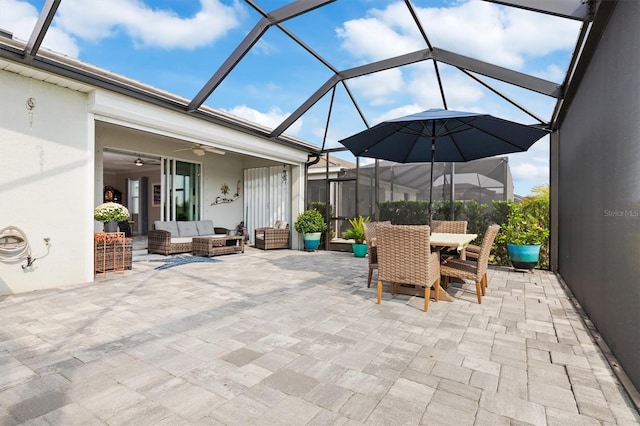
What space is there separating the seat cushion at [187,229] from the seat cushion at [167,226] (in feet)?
0.32

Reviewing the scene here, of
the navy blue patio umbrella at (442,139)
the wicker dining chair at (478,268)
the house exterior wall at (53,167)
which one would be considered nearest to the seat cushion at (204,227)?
the house exterior wall at (53,167)

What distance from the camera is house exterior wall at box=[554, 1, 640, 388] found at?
6.61ft

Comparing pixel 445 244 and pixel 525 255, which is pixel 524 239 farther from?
pixel 445 244

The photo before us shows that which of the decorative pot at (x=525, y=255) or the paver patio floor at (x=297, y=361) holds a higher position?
the decorative pot at (x=525, y=255)

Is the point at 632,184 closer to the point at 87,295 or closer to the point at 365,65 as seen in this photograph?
the point at 365,65

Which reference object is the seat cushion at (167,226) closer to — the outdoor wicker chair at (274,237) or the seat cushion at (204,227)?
the seat cushion at (204,227)

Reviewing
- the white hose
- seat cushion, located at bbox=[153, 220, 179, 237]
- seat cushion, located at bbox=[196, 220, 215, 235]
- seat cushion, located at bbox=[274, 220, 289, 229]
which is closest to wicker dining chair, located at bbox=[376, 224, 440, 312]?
the white hose

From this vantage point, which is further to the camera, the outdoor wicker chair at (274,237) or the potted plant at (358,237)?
the outdoor wicker chair at (274,237)

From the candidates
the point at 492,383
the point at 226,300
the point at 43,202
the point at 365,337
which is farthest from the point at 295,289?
the point at 43,202

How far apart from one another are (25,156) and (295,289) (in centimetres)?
370

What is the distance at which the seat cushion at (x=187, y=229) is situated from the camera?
795 cm

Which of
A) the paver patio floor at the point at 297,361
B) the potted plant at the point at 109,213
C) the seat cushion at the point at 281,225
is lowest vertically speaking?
the paver patio floor at the point at 297,361

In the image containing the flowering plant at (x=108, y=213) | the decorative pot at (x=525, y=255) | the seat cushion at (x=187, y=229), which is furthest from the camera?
the seat cushion at (x=187, y=229)

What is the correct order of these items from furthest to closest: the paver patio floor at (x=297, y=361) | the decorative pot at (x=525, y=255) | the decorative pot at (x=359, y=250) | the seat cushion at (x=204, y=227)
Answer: the seat cushion at (x=204, y=227)
the decorative pot at (x=359, y=250)
the decorative pot at (x=525, y=255)
the paver patio floor at (x=297, y=361)
